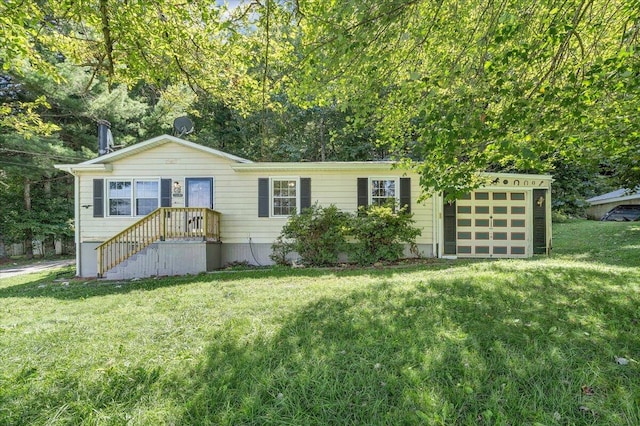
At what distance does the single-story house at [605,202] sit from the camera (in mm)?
22062

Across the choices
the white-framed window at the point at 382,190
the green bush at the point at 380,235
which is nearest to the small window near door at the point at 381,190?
the white-framed window at the point at 382,190

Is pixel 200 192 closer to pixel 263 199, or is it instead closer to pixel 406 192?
pixel 263 199

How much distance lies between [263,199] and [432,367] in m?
8.02

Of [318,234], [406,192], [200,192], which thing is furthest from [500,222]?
[200,192]

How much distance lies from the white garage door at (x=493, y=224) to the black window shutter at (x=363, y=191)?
9.36 feet

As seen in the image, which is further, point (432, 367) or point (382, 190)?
point (382, 190)

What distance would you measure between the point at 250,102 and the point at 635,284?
7879mm

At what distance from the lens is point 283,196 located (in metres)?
9.98

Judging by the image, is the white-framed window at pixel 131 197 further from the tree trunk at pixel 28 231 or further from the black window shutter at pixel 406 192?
the tree trunk at pixel 28 231

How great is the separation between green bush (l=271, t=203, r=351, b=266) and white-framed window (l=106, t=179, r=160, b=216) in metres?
4.37

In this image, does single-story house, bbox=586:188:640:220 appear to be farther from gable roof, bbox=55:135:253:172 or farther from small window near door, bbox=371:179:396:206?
gable roof, bbox=55:135:253:172

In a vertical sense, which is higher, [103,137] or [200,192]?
[103,137]

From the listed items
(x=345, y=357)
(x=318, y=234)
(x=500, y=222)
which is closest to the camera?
(x=345, y=357)

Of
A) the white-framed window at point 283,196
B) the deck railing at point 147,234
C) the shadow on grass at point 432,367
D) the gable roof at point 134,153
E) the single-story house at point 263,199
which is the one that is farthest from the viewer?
the white-framed window at point 283,196
